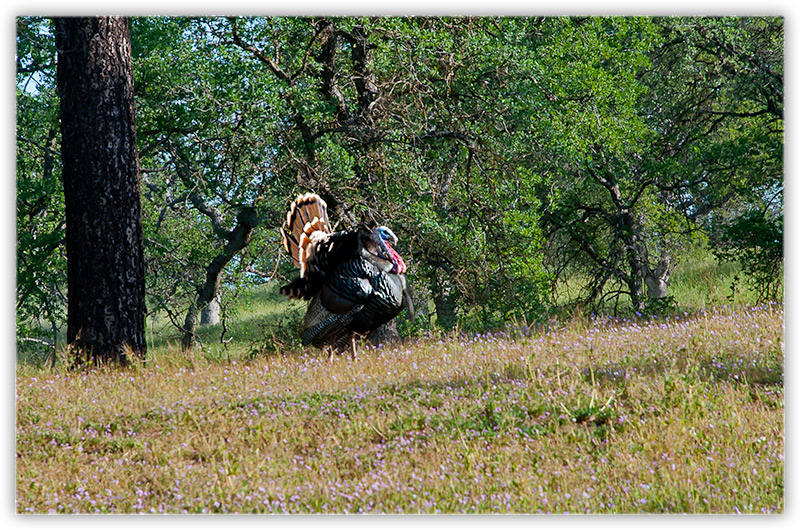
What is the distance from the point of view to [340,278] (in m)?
9.23

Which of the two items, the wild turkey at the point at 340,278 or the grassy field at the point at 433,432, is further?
the wild turkey at the point at 340,278

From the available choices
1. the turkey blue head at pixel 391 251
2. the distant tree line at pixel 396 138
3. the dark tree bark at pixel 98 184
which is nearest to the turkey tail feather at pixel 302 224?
the turkey blue head at pixel 391 251

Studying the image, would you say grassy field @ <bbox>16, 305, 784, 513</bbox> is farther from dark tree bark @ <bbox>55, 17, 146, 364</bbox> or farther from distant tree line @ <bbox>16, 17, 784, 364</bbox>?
distant tree line @ <bbox>16, 17, 784, 364</bbox>

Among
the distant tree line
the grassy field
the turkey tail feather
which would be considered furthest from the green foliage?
the turkey tail feather

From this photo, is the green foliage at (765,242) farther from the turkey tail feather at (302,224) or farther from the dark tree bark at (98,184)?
the dark tree bark at (98,184)

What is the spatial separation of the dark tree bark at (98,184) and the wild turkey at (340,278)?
2202 millimetres

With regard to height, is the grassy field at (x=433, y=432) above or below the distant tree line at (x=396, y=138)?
below

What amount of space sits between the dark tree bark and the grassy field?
31.8 inches

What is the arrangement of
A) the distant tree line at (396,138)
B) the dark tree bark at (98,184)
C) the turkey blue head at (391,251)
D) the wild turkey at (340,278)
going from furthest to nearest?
the distant tree line at (396,138)
the dark tree bark at (98,184)
the turkey blue head at (391,251)
the wild turkey at (340,278)

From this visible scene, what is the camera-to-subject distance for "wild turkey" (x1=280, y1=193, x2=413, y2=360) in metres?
9.15

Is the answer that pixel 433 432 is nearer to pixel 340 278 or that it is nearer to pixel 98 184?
pixel 340 278

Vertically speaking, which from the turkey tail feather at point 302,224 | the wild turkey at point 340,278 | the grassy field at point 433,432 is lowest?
the grassy field at point 433,432

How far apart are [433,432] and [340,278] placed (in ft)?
9.38

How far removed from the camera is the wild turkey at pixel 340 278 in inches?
360
